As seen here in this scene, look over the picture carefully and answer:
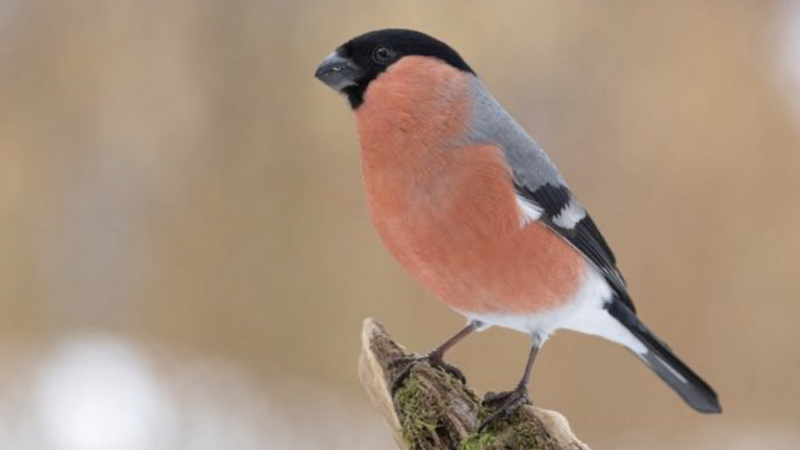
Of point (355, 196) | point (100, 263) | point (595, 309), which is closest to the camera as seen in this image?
point (595, 309)

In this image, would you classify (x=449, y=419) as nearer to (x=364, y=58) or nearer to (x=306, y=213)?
(x=364, y=58)

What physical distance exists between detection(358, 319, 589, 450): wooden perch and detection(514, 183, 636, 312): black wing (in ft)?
1.09

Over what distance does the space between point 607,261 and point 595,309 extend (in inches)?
3.9

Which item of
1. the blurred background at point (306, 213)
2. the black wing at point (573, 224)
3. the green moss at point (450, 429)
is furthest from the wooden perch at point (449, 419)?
the blurred background at point (306, 213)

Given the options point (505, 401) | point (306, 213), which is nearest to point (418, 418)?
point (505, 401)

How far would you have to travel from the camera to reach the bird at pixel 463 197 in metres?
1.68

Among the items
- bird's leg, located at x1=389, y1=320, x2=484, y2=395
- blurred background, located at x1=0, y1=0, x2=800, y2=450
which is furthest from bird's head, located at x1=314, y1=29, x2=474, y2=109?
blurred background, located at x1=0, y1=0, x2=800, y2=450

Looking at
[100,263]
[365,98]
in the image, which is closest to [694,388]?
[365,98]

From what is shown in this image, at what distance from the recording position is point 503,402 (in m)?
1.75

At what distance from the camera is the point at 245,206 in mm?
3363

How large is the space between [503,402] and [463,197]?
14.5 inches

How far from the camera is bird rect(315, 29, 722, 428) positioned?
168cm

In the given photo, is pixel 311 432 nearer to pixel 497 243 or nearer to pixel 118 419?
pixel 118 419

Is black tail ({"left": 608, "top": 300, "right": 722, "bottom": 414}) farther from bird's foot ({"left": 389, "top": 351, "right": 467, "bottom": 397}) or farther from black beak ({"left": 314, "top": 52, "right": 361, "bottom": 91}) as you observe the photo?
black beak ({"left": 314, "top": 52, "right": 361, "bottom": 91})
